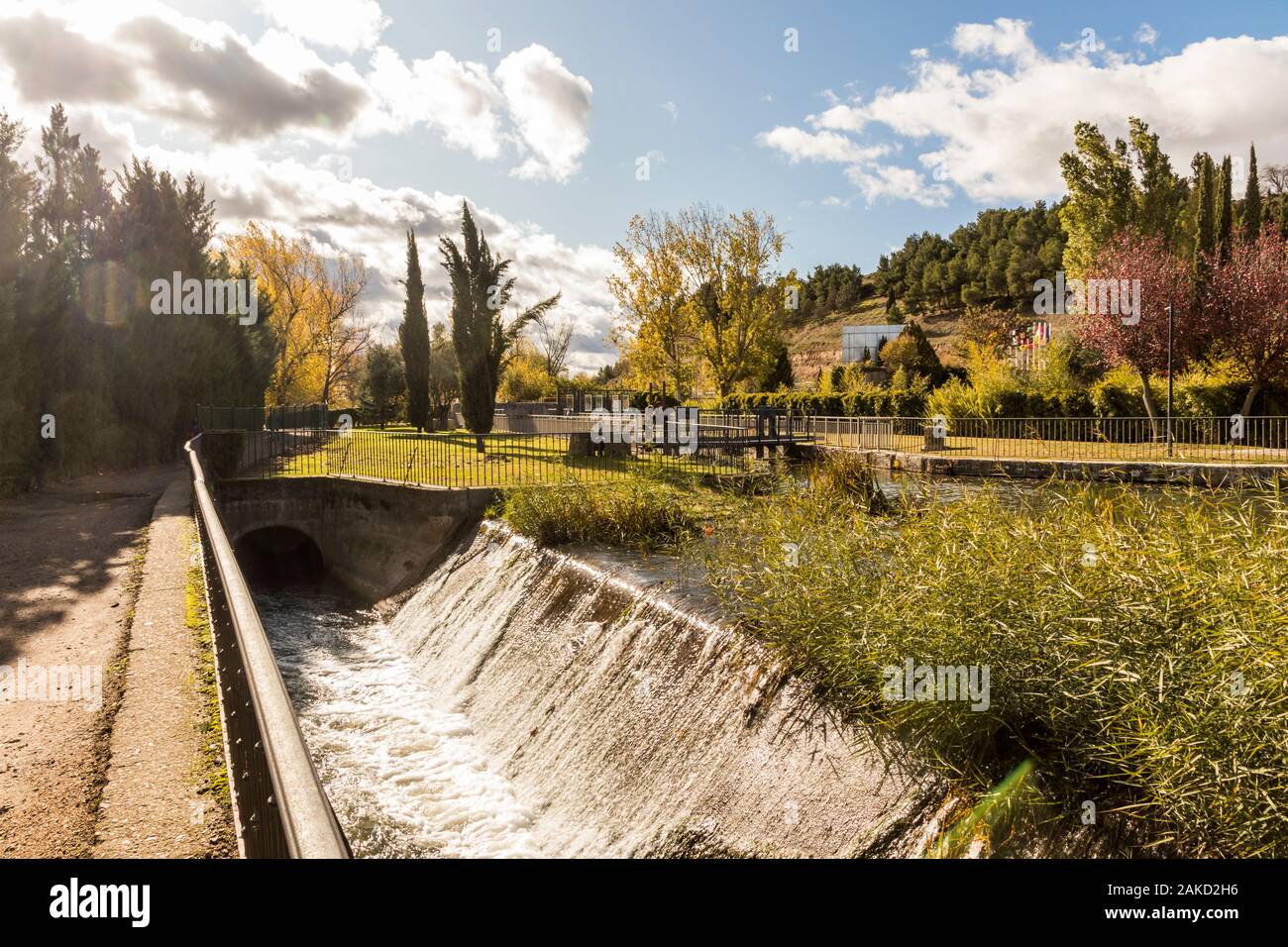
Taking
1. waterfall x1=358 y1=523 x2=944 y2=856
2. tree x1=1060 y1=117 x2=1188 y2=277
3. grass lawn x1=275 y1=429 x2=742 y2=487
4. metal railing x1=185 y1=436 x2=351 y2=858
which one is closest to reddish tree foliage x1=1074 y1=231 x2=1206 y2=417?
tree x1=1060 y1=117 x2=1188 y2=277

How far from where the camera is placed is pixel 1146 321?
25.5 meters

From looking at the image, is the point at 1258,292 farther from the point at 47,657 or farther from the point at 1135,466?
the point at 47,657

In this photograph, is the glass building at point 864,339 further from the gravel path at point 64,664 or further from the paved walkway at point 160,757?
the paved walkway at point 160,757

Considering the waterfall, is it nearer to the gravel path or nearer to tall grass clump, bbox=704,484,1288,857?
tall grass clump, bbox=704,484,1288,857

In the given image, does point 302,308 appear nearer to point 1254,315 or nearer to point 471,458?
point 471,458

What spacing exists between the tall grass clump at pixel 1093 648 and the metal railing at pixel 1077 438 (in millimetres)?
16666

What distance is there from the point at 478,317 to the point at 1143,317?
76.0 feet

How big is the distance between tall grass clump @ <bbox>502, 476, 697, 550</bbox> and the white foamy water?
9.94 feet

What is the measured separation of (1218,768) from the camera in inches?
142

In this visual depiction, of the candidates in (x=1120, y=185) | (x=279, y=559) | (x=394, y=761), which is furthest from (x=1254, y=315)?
(x=279, y=559)

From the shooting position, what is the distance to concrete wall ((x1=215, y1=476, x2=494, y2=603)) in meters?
15.9
